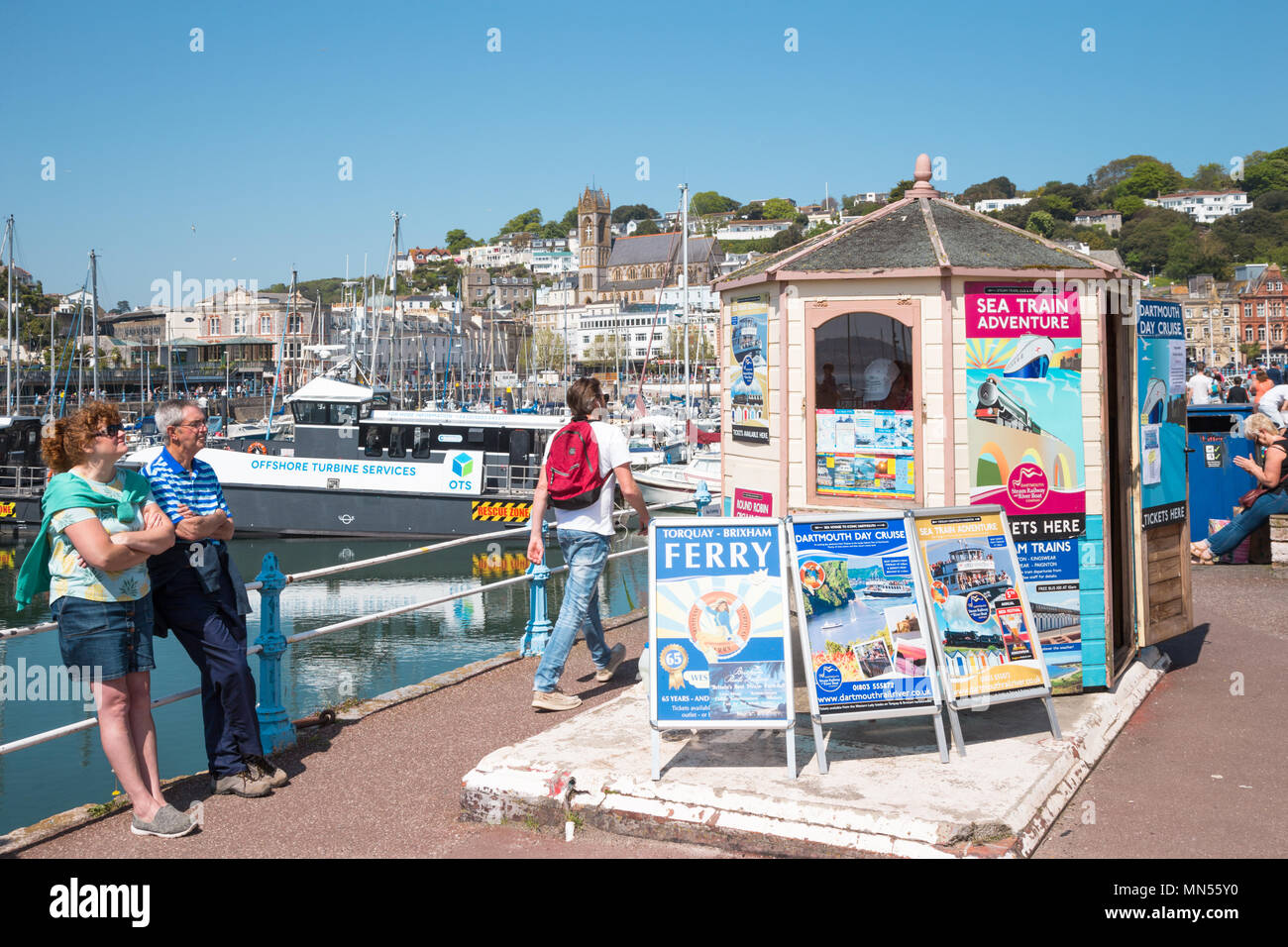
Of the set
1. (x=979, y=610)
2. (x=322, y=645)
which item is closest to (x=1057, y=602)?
(x=979, y=610)

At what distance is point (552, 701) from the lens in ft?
21.8

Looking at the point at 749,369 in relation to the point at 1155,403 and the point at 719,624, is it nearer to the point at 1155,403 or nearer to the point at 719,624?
the point at 719,624

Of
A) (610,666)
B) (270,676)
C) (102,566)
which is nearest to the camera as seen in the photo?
(102,566)

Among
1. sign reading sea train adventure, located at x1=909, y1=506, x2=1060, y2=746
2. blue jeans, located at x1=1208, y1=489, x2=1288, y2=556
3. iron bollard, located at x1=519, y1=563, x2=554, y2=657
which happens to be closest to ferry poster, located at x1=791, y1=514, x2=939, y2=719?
sign reading sea train adventure, located at x1=909, y1=506, x2=1060, y2=746

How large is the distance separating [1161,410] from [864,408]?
6.93ft

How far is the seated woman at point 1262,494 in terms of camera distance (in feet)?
36.6

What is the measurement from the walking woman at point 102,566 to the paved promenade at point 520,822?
0.46 meters

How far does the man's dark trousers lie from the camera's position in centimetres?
525

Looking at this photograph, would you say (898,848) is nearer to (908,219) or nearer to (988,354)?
(988,354)

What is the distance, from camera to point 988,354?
6195 millimetres

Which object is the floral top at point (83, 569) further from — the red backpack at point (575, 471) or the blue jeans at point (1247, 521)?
the blue jeans at point (1247, 521)

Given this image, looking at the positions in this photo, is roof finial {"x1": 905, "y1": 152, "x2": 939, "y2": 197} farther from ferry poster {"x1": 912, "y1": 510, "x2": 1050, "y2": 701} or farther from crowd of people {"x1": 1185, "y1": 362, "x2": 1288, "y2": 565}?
crowd of people {"x1": 1185, "y1": 362, "x2": 1288, "y2": 565}

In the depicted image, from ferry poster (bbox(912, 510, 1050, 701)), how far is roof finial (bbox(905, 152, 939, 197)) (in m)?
2.41
